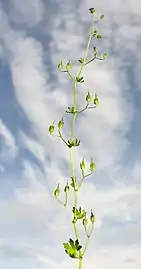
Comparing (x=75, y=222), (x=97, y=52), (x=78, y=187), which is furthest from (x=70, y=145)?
(x=97, y=52)

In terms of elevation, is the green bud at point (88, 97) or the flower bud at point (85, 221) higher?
the green bud at point (88, 97)

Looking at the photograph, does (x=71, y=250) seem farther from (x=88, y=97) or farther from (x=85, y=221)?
(x=88, y=97)

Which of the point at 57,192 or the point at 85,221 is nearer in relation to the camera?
the point at 85,221

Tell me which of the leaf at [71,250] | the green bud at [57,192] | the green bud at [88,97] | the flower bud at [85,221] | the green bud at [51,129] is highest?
the green bud at [88,97]

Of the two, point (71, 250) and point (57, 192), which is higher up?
point (57, 192)

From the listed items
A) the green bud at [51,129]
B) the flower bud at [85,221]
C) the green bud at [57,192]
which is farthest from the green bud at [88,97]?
the flower bud at [85,221]

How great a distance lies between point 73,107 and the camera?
5.22 meters

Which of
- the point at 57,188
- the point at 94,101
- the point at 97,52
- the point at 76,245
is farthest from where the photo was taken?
the point at 97,52

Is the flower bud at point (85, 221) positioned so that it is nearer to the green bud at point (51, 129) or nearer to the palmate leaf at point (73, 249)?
the palmate leaf at point (73, 249)

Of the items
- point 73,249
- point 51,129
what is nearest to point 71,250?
point 73,249

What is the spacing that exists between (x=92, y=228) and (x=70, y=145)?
3.40ft

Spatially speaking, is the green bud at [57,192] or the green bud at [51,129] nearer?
the green bud at [57,192]

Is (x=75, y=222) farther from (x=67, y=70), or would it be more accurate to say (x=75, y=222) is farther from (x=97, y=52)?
(x=97, y=52)

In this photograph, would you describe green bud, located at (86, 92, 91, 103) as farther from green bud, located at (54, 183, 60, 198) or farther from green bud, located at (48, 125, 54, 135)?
green bud, located at (54, 183, 60, 198)
